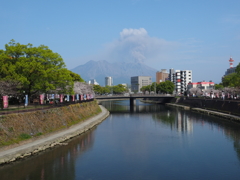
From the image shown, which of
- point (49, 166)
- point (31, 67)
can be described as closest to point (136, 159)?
point (49, 166)

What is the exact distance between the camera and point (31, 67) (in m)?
37.6

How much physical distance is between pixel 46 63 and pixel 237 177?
33.0m

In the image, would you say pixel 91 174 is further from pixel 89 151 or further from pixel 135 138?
pixel 135 138

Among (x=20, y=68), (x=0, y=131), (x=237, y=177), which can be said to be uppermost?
(x=20, y=68)

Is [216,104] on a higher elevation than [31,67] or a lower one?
lower

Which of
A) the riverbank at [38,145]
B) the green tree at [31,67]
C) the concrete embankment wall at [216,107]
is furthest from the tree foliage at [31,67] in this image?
the concrete embankment wall at [216,107]

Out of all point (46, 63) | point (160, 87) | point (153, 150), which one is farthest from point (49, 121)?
point (160, 87)

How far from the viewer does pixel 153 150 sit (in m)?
29.9

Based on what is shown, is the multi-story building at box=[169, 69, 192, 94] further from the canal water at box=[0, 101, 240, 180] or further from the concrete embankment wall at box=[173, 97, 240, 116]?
the canal water at box=[0, 101, 240, 180]

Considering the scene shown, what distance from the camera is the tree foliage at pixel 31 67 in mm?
36250

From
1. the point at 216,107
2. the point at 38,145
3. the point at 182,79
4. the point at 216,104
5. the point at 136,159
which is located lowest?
the point at 136,159

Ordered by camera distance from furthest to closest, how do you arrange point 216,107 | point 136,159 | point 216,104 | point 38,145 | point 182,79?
point 182,79, point 216,104, point 216,107, point 38,145, point 136,159

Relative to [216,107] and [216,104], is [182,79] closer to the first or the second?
[216,104]

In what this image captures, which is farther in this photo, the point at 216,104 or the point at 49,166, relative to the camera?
the point at 216,104
